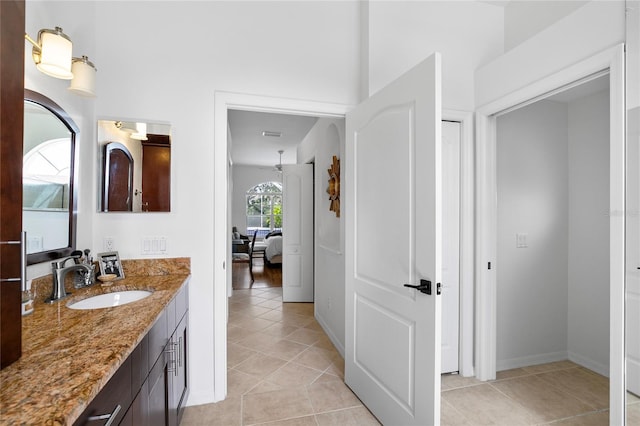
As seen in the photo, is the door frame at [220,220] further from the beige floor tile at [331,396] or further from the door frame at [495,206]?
the door frame at [495,206]

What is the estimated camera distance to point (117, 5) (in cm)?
197

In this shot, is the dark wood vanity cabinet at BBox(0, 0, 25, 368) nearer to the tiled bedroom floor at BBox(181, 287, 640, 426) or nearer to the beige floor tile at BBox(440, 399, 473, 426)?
the tiled bedroom floor at BBox(181, 287, 640, 426)

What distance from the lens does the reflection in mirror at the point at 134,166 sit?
1940mm

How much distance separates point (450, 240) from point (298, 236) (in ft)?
8.67

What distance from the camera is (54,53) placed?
4.27ft

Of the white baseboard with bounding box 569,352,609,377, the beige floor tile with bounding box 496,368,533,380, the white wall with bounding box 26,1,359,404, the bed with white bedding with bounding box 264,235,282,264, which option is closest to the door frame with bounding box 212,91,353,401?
the white wall with bounding box 26,1,359,404

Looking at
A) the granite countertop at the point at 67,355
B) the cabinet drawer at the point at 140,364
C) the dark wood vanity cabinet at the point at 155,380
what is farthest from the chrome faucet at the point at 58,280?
the cabinet drawer at the point at 140,364

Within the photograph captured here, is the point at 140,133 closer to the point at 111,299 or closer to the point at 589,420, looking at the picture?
the point at 111,299

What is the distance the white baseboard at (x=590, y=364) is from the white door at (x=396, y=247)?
1.97 metres

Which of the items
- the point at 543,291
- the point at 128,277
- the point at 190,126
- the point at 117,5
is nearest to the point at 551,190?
the point at 543,291

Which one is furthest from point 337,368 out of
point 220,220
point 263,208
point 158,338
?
point 263,208

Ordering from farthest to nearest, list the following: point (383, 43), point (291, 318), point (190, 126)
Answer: point (291, 318), point (383, 43), point (190, 126)

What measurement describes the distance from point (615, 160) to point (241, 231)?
8.99 meters

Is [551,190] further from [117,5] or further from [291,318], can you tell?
[117,5]
